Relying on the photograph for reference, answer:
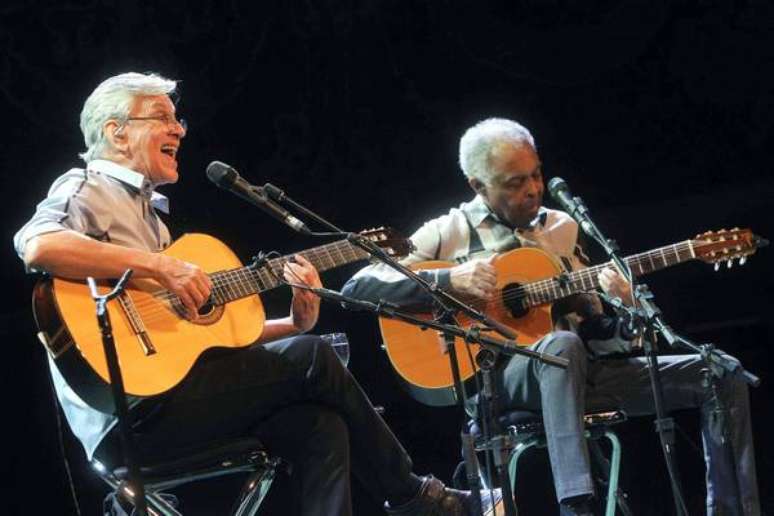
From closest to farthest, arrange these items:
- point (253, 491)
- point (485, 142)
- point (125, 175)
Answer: point (253, 491)
point (125, 175)
point (485, 142)

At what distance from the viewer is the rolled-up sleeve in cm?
326

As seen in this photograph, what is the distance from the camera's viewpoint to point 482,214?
4.55 meters

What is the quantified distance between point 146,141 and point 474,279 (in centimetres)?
129

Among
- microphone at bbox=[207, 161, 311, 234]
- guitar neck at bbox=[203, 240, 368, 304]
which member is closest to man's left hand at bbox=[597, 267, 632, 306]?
guitar neck at bbox=[203, 240, 368, 304]

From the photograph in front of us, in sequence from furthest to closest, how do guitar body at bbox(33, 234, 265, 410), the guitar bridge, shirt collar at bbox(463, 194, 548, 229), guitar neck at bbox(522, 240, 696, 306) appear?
shirt collar at bbox(463, 194, 548, 229)
guitar neck at bbox(522, 240, 696, 306)
the guitar bridge
guitar body at bbox(33, 234, 265, 410)

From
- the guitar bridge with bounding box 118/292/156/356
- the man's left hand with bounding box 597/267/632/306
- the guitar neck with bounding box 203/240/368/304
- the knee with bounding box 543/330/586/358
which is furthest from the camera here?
the man's left hand with bounding box 597/267/632/306

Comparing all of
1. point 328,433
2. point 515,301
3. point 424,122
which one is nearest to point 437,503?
point 328,433

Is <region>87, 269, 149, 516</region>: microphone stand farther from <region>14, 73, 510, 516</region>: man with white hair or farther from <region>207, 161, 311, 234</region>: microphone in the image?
<region>207, 161, 311, 234</region>: microphone

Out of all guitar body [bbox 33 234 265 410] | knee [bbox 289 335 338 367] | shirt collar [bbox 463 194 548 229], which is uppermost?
shirt collar [bbox 463 194 548 229]

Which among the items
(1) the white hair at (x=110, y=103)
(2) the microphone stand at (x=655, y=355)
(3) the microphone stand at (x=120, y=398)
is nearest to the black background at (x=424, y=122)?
(2) the microphone stand at (x=655, y=355)

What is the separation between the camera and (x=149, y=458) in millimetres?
3217

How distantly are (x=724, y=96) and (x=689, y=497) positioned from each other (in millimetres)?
1934

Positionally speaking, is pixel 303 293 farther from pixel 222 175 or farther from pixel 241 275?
pixel 222 175

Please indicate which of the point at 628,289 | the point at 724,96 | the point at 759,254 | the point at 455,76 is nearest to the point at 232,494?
the point at 628,289
